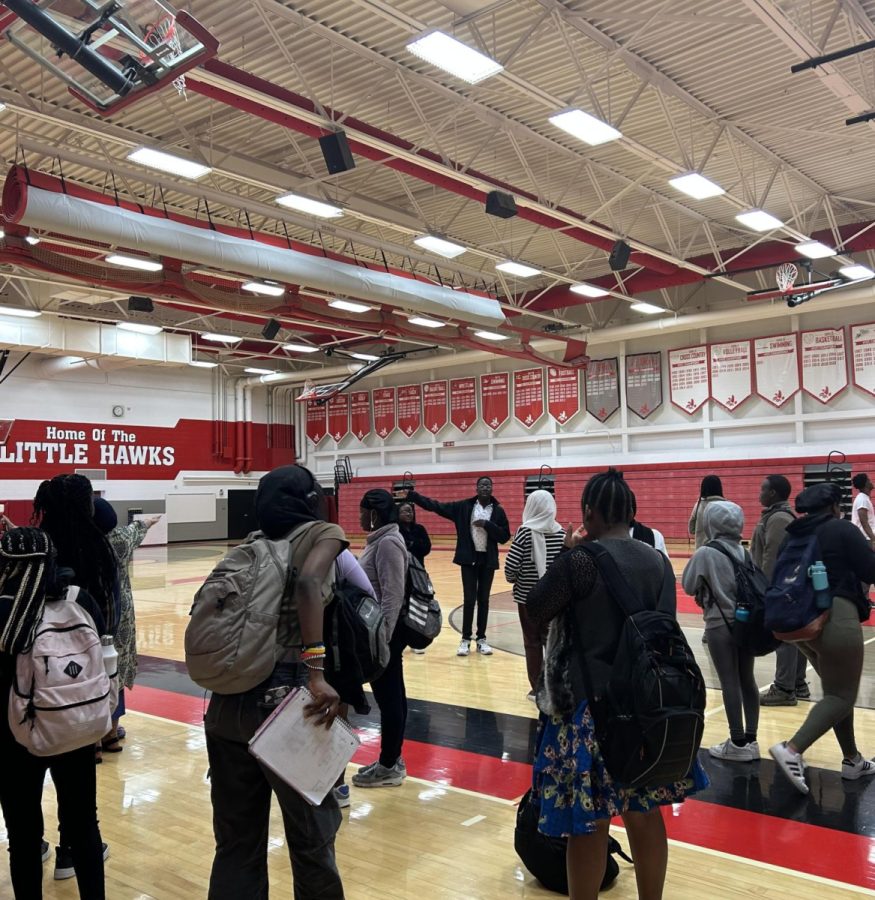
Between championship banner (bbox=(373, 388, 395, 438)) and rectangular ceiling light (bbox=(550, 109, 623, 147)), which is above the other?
rectangular ceiling light (bbox=(550, 109, 623, 147))

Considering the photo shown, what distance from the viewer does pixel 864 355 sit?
15.7m

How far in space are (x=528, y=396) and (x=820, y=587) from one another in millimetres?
17098

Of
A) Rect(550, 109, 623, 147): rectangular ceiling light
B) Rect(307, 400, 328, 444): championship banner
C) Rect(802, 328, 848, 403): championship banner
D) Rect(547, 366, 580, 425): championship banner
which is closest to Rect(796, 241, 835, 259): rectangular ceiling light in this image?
Rect(802, 328, 848, 403): championship banner

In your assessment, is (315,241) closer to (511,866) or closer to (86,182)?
(86,182)

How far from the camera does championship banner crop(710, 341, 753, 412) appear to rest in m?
17.1

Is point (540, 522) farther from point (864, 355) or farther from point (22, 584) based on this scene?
point (864, 355)

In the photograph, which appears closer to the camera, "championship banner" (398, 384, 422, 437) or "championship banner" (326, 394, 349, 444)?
"championship banner" (398, 384, 422, 437)

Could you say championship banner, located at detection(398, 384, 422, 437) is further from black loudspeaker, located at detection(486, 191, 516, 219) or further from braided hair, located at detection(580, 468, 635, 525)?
braided hair, located at detection(580, 468, 635, 525)

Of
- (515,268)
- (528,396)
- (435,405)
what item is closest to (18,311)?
(515,268)

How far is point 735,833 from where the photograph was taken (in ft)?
10.6

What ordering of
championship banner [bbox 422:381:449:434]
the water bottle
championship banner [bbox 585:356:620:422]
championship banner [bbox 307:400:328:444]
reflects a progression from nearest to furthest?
the water bottle < championship banner [bbox 585:356:620:422] < championship banner [bbox 422:381:449:434] < championship banner [bbox 307:400:328:444]

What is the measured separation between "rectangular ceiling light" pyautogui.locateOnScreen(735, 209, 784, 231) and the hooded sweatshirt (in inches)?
312

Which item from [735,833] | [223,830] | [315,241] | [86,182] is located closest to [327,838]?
[223,830]

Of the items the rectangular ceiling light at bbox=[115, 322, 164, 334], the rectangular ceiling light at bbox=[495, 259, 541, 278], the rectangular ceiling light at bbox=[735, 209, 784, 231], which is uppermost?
the rectangular ceiling light at bbox=[115, 322, 164, 334]
